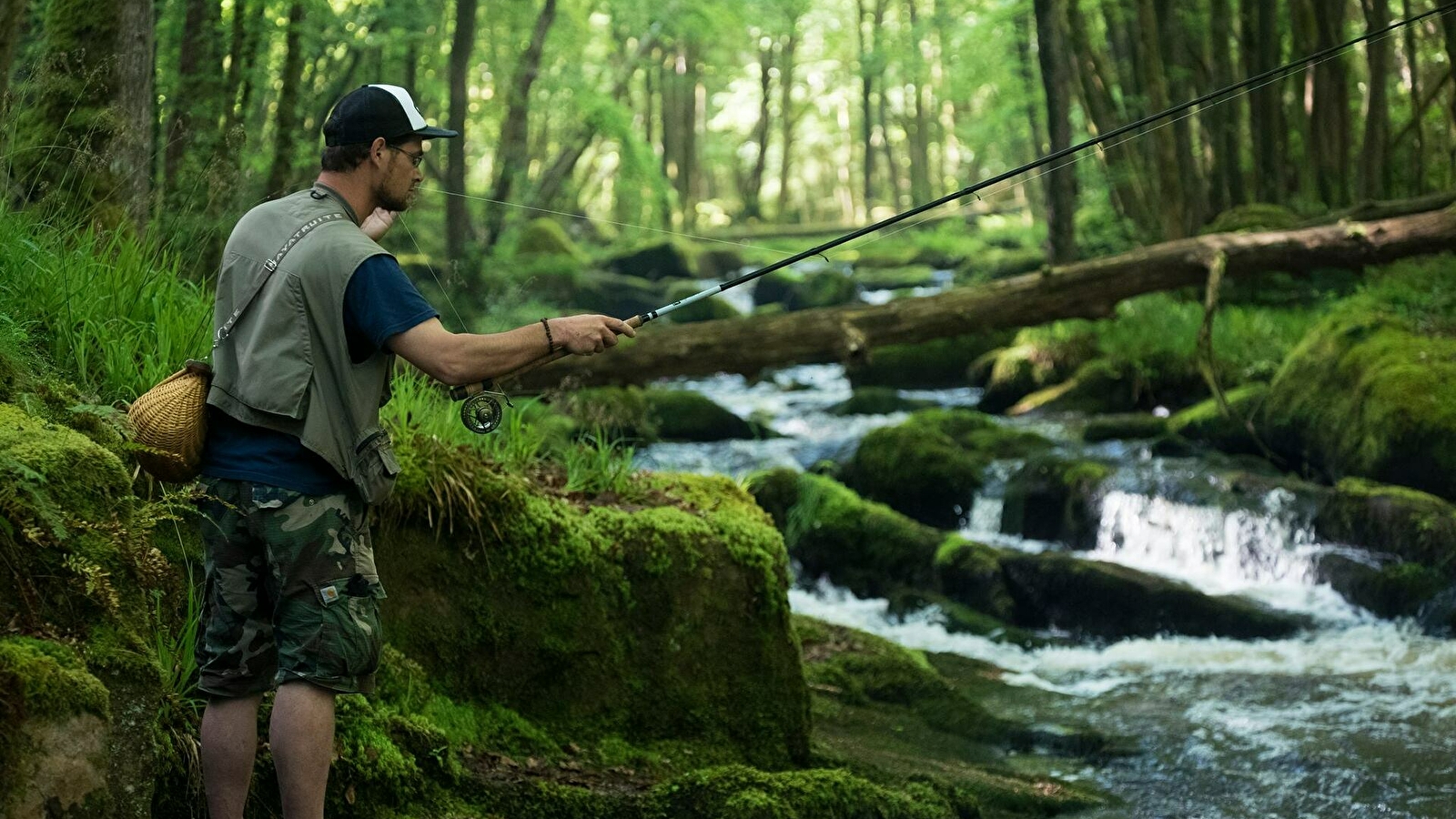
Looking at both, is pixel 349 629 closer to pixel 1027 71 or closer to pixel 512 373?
pixel 512 373

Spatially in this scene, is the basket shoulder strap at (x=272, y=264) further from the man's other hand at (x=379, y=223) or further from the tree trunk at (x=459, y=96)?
the tree trunk at (x=459, y=96)

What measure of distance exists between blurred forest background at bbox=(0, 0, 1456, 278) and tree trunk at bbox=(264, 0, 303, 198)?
28 millimetres

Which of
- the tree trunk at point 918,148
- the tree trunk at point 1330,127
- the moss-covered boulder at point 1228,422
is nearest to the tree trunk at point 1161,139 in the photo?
the tree trunk at point 1330,127

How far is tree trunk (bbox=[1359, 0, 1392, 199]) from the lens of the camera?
12773mm

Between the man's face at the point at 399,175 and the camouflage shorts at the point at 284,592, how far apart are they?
745mm

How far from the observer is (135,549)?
3.26m

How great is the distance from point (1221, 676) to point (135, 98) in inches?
248

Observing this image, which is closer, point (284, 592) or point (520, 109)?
point (284, 592)

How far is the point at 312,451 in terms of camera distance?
3027 millimetres

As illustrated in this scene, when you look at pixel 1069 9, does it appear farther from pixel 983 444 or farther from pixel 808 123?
pixel 808 123

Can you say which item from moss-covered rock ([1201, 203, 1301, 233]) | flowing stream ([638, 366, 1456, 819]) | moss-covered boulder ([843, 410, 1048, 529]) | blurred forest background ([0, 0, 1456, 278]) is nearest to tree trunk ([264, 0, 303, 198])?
blurred forest background ([0, 0, 1456, 278])

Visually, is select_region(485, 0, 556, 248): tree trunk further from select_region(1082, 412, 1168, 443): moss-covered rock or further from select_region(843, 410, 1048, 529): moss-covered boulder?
select_region(1082, 412, 1168, 443): moss-covered rock

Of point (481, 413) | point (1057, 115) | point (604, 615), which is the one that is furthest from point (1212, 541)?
point (481, 413)

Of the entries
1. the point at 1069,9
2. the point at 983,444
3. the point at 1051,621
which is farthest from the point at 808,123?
the point at 1051,621
